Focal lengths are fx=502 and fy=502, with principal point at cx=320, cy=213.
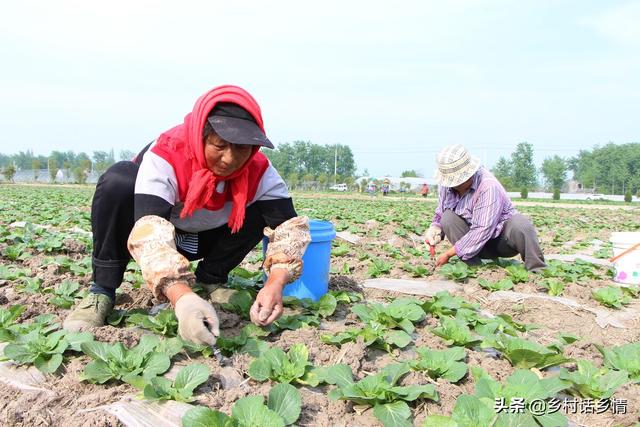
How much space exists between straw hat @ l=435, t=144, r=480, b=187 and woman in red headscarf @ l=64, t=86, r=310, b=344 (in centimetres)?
168

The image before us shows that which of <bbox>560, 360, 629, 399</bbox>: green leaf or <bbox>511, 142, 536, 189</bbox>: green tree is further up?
<bbox>511, 142, 536, 189</bbox>: green tree

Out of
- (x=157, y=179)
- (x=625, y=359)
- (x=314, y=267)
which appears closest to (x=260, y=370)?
(x=157, y=179)

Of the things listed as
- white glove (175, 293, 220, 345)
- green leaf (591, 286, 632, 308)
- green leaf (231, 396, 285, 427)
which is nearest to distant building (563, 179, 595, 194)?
green leaf (591, 286, 632, 308)

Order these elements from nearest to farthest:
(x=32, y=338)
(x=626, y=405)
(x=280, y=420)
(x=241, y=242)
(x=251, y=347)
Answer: (x=280, y=420)
(x=626, y=405)
(x=32, y=338)
(x=251, y=347)
(x=241, y=242)

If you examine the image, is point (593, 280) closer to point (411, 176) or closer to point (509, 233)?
point (509, 233)

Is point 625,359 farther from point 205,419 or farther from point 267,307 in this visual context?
point 205,419

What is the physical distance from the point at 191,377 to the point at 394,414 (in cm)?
66

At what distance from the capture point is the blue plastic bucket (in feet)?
8.89

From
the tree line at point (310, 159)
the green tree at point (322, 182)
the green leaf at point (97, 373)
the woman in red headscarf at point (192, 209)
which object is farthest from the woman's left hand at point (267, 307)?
the tree line at point (310, 159)

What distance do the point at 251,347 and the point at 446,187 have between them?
8.30 feet

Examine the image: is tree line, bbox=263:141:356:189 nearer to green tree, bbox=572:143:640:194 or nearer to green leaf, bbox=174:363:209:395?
green tree, bbox=572:143:640:194

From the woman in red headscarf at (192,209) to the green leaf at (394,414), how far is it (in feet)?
2.00

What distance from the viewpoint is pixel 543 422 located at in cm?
151

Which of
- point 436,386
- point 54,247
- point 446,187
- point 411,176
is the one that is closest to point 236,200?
point 436,386
